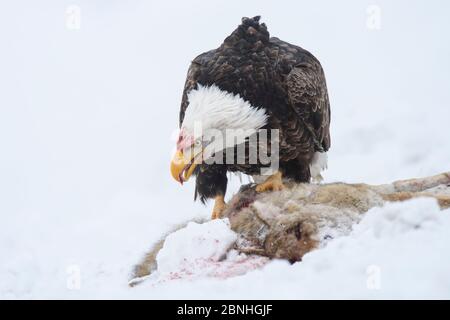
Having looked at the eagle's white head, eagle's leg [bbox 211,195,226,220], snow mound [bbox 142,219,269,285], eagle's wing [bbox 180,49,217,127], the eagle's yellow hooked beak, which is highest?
eagle's wing [bbox 180,49,217,127]

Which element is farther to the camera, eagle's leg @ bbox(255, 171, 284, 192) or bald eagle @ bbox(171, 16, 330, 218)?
eagle's leg @ bbox(255, 171, 284, 192)

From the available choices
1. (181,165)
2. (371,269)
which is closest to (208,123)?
(181,165)

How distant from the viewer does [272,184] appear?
218 inches

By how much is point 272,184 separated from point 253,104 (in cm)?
87

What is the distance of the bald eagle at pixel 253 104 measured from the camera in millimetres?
4773

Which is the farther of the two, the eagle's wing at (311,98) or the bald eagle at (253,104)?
the eagle's wing at (311,98)

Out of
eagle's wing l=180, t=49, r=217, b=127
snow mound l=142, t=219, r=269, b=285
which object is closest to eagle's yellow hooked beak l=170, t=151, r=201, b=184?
snow mound l=142, t=219, r=269, b=285

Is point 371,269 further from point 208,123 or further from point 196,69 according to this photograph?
point 196,69

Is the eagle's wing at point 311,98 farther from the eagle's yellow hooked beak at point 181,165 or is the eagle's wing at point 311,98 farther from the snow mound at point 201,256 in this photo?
the snow mound at point 201,256

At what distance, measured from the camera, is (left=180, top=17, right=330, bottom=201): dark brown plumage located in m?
5.06

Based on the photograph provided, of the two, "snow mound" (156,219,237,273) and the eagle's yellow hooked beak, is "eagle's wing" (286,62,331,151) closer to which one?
the eagle's yellow hooked beak

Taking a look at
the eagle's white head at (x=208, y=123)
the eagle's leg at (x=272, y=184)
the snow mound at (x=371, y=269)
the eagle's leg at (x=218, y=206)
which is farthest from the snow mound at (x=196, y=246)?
the eagle's leg at (x=218, y=206)
